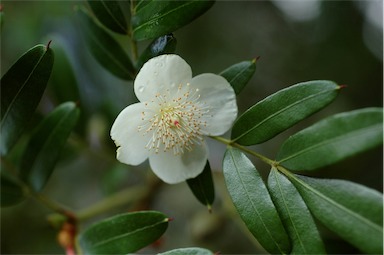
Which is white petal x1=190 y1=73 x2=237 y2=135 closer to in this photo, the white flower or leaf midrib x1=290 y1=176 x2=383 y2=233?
the white flower

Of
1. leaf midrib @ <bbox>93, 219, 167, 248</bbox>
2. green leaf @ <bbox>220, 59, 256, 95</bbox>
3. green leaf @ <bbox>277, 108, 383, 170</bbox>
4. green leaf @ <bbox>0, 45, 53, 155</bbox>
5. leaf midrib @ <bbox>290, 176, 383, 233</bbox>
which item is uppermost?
green leaf @ <bbox>0, 45, 53, 155</bbox>

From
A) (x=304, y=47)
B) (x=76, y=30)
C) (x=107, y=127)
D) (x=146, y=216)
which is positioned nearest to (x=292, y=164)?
(x=146, y=216)

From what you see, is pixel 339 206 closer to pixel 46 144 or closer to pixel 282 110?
pixel 282 110

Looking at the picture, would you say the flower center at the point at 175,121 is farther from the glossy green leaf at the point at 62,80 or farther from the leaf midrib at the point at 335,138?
the glossy green leaf at the point at 62,80

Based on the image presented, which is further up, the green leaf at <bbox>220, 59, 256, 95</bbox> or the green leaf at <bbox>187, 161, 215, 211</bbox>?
the green leaf at <bbox>220, 59, 256, 95</bbox>

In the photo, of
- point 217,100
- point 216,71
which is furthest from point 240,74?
point 216,71

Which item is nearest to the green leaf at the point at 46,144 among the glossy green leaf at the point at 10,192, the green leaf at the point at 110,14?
the glossy green leaf at the point at 10,192

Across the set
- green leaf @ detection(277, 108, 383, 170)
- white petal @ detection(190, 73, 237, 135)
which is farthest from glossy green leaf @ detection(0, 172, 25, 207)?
green leaf @ detection(277, 108, 383, 170)
